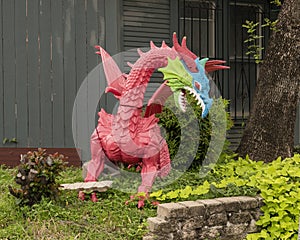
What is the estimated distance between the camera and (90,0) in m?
8.35

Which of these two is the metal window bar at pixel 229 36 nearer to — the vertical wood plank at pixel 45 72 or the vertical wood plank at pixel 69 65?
the vertical wood plank at pixel 69 65

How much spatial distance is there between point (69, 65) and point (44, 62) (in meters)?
0.41

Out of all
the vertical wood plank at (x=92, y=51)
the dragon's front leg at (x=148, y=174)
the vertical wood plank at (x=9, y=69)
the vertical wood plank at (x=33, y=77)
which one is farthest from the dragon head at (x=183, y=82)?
the vertical wood plank at (x=9, y=69)

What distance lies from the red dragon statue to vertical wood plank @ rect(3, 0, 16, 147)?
2843 millimetres

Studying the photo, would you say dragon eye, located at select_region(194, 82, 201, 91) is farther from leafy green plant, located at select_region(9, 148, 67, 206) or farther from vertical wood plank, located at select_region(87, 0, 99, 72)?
vertical wood plank, located at select_region(87, 0, 99, 72)

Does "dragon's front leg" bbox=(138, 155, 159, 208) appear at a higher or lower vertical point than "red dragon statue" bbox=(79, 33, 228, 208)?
lower

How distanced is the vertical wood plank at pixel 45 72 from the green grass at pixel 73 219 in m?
2.84

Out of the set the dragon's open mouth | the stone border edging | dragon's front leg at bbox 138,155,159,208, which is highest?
the dragon's open mouth

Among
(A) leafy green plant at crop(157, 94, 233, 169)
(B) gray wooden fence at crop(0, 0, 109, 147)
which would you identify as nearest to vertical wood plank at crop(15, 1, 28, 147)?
(B) gray wooden fence at crop(0, 0, 109, 147)

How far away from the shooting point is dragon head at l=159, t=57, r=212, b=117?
530 centimetres

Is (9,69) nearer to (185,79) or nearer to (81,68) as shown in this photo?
(81,68)

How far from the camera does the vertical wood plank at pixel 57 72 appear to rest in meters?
8.16

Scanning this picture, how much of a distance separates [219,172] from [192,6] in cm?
461

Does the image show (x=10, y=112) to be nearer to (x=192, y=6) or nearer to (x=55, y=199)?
(x=55, y=199)
